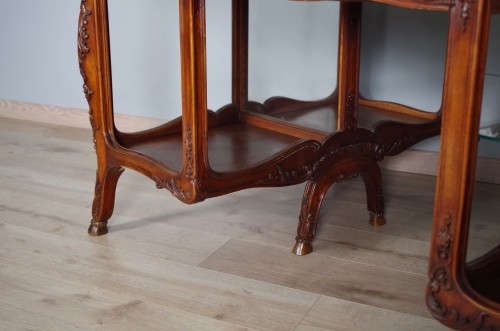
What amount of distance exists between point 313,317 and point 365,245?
1.29ft

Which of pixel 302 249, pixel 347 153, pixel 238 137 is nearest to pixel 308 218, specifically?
pixel 302 249

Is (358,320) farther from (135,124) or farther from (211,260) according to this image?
(135,124)

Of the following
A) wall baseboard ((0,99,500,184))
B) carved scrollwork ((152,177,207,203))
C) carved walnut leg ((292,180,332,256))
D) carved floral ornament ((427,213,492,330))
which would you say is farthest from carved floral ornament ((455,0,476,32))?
wall baseboard ((0,99,500,184))

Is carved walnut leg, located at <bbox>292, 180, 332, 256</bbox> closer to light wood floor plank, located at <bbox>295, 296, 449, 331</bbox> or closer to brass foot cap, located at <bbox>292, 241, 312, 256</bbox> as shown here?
brass foot cap, located at <bbox>292, 241, 312, 256</bbox>

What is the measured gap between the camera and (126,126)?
2762mm

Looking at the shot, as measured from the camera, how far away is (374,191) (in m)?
1.81

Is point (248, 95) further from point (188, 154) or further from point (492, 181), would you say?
point (492, 181)

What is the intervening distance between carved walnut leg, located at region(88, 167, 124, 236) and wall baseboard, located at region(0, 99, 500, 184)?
3.10ft

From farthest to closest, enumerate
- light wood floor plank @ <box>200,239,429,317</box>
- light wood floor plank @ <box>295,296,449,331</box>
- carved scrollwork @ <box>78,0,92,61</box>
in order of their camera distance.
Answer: carved scrollwork @ <box>78,0,92,61</box>
light wood floor plank @ <box>200,239,429,317</box>
light wood floor plank @ <box>295,296,449,331</box>

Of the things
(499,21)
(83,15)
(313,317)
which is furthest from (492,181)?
(83,15)

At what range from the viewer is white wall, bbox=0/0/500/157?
6.49ft

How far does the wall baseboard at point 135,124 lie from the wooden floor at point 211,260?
0.05m

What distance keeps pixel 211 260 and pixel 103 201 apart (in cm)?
34

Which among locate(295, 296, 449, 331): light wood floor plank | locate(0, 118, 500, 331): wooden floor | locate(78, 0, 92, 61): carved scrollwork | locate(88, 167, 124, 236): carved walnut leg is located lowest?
locate(0, 118, 500, 331): wooden floor
